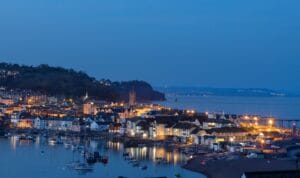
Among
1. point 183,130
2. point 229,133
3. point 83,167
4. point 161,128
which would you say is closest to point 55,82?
point 161,128

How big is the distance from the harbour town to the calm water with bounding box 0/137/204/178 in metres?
0.06

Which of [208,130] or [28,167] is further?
[208,130]

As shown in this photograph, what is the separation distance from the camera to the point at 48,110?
27625 millimetres

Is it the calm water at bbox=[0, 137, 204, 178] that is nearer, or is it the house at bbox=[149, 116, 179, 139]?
the calm water at bbox=[0, 137, 204, 178]

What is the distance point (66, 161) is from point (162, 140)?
218 inches

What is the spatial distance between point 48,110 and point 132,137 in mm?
8145

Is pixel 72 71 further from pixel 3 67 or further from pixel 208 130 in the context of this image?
pixel 208 130

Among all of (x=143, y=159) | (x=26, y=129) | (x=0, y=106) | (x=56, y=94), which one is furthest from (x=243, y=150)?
(x=56, y=94)

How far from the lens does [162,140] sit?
19359 mm

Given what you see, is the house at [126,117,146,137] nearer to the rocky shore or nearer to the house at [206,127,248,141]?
A: the house at [206,127,248,141]

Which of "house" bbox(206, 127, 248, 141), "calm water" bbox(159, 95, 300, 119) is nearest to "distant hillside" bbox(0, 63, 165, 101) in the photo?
"calm water" bbox(159, 95, 300, 119)

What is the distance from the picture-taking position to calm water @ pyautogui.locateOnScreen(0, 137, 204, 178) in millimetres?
12391

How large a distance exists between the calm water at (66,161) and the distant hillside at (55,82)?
21105 mm

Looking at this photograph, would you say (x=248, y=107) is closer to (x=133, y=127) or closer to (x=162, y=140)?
(x=133, y=127)
